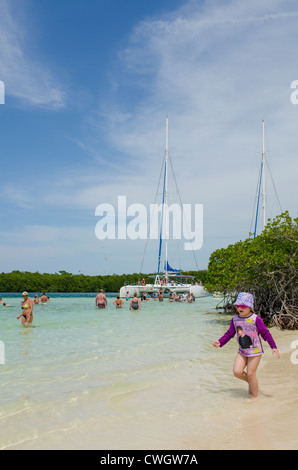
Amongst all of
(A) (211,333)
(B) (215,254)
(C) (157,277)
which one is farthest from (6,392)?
(C) (157,277)

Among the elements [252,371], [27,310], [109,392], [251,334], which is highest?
[251,334]

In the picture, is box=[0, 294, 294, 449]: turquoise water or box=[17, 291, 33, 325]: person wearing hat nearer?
box=[0, 294, 294, 449]: turquoise water

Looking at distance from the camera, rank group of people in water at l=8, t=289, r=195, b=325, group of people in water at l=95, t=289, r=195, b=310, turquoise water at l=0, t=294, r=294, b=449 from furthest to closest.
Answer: group of people in water at l=95, t=289, r=195, b=310
group of people in water at l=8, t=289, r=195, b=325
turquoise water at l=0, t=294, r=294, b=449

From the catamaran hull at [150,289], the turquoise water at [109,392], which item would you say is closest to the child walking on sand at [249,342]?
the turquoise water at [109,392]

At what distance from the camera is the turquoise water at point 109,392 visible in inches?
177

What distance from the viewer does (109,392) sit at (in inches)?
252

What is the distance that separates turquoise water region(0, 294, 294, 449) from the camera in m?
4.50

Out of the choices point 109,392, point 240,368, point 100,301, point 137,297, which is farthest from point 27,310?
point 137,297

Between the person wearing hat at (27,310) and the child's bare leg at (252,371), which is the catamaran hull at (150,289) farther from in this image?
the child's bare leg at (252,371)

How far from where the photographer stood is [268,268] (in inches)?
582

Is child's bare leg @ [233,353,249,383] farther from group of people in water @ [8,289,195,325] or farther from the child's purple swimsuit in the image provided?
group of people in water @ [8,289,195,325]

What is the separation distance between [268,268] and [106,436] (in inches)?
453

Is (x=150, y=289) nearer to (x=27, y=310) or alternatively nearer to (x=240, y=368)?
(x=27, y=310)

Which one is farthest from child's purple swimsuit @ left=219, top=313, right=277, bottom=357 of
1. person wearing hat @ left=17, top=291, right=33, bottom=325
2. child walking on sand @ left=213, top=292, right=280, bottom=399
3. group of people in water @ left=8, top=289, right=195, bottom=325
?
person wearing hat @ left=17, top=291, right=33, bottom=325
